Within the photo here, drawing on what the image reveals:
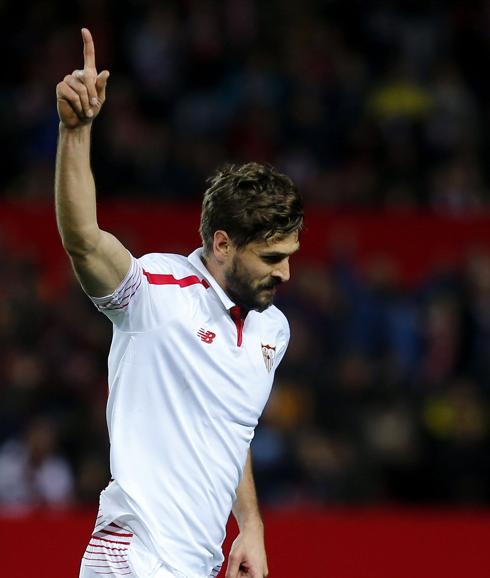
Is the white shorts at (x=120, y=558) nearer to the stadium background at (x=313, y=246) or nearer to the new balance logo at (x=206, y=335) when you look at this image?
the new balance logo at (x=206, y=335)

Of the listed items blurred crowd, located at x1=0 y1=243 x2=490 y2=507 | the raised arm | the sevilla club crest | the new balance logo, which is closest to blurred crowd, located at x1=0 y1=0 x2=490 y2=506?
blurred crowd, located at x1=0 y1=243 x2=490 y2=507

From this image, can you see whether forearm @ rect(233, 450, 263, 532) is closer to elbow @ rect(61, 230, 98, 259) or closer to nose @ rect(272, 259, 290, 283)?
nose @ rect(272, 259, 290, 283)

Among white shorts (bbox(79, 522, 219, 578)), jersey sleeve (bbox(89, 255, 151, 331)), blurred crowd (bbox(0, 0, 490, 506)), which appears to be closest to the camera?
jersey sleeve (bbox(89, 255, 151, 331))

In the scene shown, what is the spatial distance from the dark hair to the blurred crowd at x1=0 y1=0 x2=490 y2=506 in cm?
394

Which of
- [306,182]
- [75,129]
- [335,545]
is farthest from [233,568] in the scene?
[306,182]

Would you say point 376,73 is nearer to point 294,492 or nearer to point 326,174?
point 326,174

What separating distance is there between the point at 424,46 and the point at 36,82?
10.4 feet

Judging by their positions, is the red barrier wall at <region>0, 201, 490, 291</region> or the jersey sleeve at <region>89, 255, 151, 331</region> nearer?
the jersey sleeve at <region>89, 255, 151, 331</region>

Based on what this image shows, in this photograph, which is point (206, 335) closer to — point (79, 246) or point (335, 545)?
point (79, 246)

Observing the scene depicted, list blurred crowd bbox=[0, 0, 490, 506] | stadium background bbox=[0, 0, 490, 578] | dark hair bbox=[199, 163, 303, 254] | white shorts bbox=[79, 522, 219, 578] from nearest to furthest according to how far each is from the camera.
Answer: white shorts bbox=[79, 522, 219, 578], dark hair bbox=[199, 163, 303, 254], stadium background bbox=[0, 0, 490, 578], blurred crowd bbox=[0, 0, 490, 506]

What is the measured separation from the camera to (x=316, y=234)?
9.06 metres

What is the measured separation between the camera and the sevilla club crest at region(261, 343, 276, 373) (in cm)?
368

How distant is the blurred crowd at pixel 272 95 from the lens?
988 centimetres

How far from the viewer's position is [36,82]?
33.7ft
